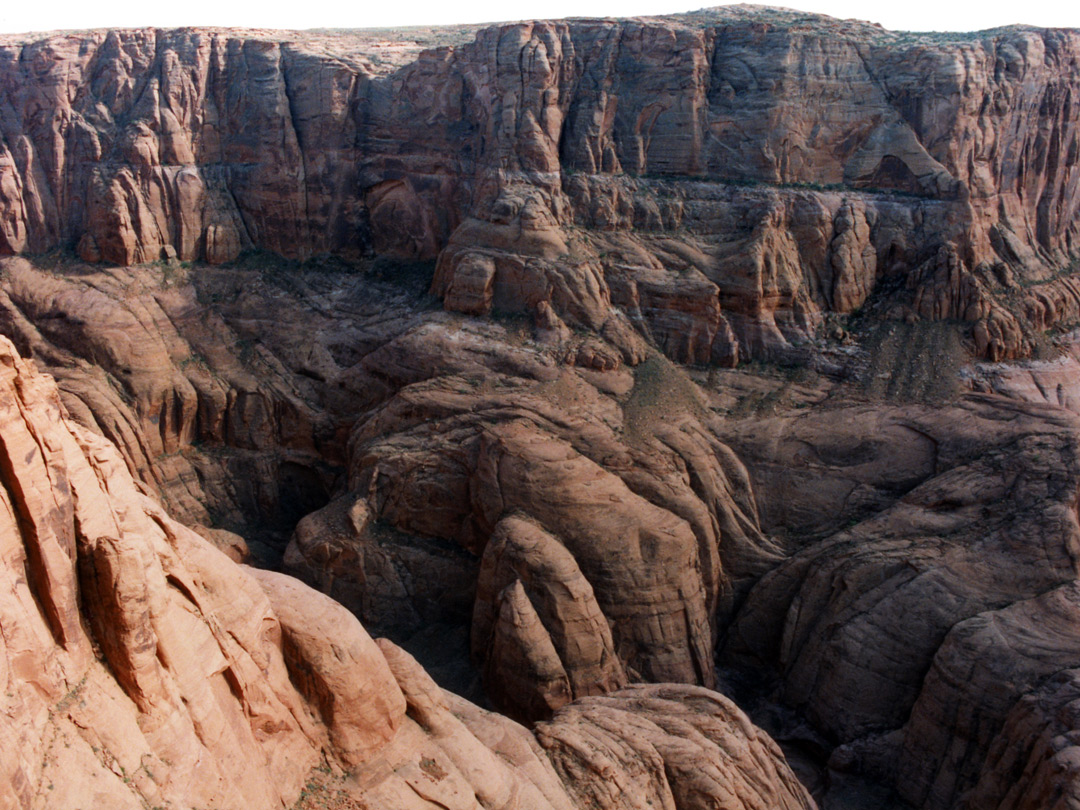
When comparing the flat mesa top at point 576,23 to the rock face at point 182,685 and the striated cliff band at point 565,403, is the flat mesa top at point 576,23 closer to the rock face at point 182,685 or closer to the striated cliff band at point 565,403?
the striated cliff band at point 565,403

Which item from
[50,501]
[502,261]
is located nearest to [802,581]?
[502,261]

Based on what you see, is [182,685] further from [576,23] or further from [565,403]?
[576,23]

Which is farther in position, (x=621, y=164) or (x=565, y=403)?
(x=621, y=164)

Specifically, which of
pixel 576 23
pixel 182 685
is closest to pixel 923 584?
pixel 182 685

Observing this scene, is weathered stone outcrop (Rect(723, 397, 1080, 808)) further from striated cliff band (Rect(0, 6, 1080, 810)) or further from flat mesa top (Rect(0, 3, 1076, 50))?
flat mesa top (Rect(0, 3, 1076, 50))

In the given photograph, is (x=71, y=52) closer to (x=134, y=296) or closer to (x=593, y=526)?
(x=134, y=296)

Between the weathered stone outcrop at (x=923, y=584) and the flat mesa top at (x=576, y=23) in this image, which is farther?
the flat mesa top at (x=576, y=23)

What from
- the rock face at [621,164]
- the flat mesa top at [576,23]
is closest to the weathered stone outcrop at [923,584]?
the rock face at [621,164]
